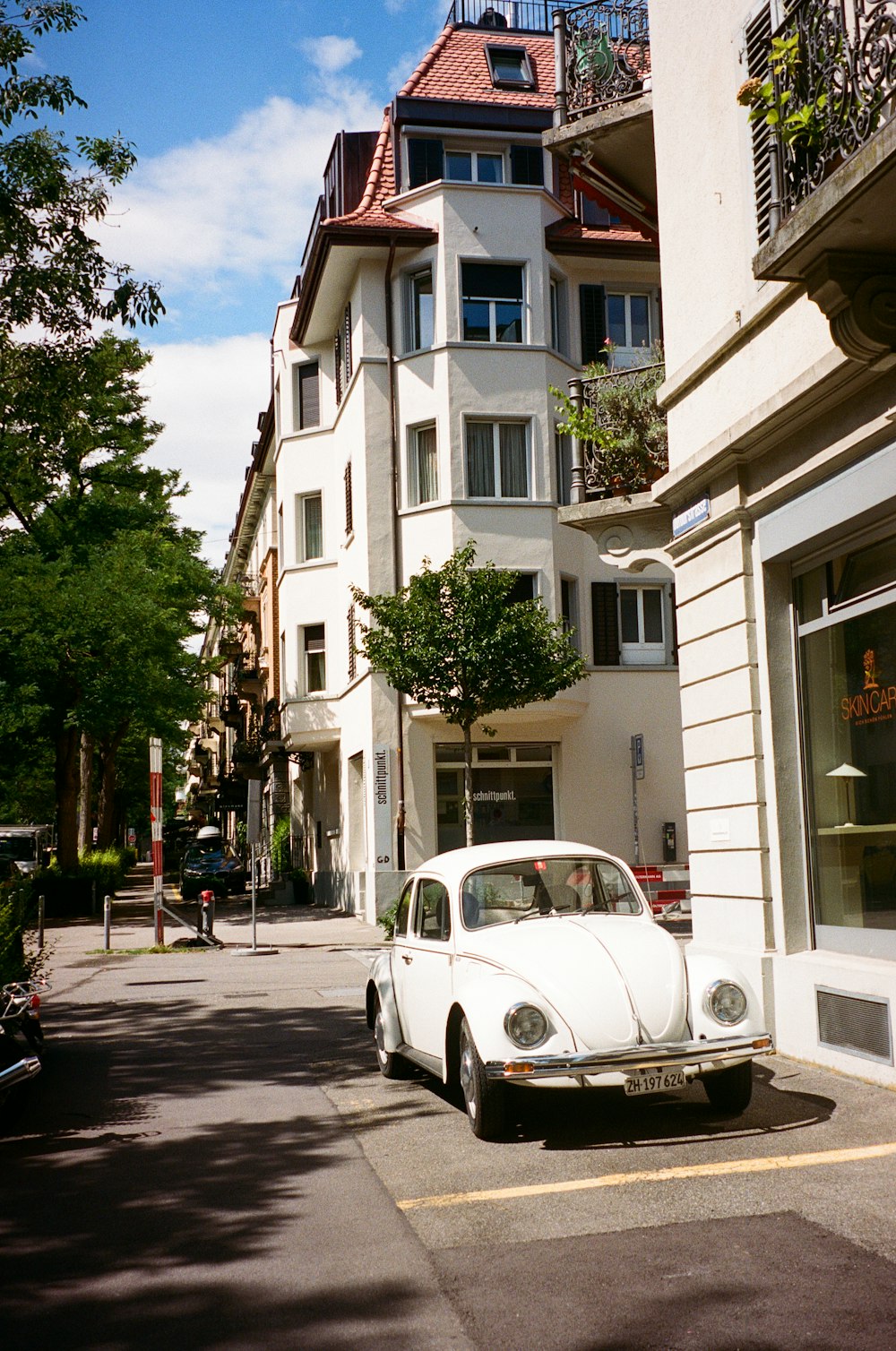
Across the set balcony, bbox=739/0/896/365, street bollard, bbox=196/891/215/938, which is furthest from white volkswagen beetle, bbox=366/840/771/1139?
street bollard, bbox=196/891/215/938

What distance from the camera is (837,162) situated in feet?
24.3

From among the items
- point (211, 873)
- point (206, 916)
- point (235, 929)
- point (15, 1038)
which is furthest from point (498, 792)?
point (15, 1038)

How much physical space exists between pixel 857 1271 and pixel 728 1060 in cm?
220

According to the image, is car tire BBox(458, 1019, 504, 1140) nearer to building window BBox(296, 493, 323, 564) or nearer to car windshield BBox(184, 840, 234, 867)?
building window BBox(296, 493, 323, 564)

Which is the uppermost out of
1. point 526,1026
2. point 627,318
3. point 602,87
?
point 627,318

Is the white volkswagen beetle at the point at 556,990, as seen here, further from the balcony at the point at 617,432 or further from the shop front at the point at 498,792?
the shop front at the point at 498,792

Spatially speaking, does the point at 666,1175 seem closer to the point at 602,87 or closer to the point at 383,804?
the point at 602,87

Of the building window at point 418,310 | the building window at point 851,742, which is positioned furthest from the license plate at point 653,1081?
the building window at point 418,310

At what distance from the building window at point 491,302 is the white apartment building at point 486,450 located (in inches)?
1.4

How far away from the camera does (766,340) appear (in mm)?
9781

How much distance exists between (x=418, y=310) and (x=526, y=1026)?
73.8 ft

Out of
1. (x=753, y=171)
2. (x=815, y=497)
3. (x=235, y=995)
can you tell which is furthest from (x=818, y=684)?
(x=235, y=995)

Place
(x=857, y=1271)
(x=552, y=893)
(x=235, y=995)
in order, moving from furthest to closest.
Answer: (x=235, y=995) < (x=552, y=893) < (x=857, y=1271)

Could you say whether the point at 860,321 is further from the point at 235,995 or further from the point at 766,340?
the point at 235,995
